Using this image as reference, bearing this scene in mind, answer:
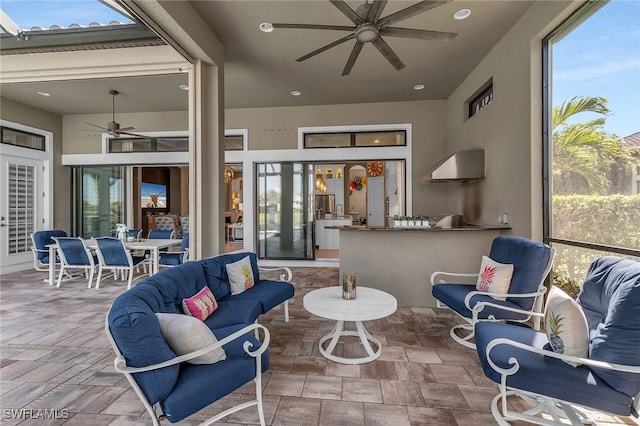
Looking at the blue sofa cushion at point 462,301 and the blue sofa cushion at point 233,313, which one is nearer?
the blue sofa cushion at point 233,313

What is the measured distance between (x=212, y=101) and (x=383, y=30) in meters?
2.29

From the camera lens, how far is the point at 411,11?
2262 mm

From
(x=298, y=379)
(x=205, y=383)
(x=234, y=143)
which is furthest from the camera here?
(x=234, y=143)

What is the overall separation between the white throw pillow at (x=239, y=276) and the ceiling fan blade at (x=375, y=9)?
2608 mm

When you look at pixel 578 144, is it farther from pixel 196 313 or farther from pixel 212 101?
pixel 212 101

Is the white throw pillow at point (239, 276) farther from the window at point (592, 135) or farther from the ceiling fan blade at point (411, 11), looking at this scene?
the window at point (592, 135)

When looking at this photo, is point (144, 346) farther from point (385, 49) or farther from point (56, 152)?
point (56, 152)

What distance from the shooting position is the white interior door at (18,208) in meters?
5.69

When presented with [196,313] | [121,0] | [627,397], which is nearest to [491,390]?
[627,397]

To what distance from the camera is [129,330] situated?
4.54ft

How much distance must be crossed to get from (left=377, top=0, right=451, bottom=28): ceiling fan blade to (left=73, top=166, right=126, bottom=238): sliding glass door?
7450 mm

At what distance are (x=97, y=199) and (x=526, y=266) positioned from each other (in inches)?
346

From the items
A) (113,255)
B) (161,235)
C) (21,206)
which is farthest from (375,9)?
(21,206)

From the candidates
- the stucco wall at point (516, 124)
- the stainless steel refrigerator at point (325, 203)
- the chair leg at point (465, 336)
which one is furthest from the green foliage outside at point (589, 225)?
the stainless steel refrigerator at point (325, 203)
